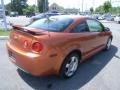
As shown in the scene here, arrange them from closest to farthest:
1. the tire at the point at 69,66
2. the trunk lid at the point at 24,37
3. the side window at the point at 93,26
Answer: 1. the trunk lid at the point at 24,37
2. the tire at the point at 69,66
3. the side window at the point at 93,26

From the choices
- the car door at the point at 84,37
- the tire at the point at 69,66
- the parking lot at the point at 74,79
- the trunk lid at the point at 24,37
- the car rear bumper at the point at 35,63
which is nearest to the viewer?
the car rear bumper at the point at 35,63

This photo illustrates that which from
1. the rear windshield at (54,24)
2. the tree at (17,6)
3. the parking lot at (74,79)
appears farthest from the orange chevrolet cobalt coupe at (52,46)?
the tree at (17,6)

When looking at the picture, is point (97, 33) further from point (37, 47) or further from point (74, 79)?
point (37, 47)

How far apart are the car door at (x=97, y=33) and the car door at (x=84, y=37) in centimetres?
18

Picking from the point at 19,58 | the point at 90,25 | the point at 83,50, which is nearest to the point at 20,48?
the point at 19,58

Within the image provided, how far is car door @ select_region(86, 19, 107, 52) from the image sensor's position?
18.4 ft

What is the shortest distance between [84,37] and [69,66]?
37.3 inches

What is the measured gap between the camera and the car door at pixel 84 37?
470 centimetres

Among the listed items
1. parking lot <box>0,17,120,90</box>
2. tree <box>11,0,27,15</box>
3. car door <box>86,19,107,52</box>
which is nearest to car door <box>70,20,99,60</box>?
car door <box>86,19,107,52</box>

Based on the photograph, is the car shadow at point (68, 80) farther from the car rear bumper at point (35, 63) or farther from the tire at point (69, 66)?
the car rear bumper at point (35, 63)

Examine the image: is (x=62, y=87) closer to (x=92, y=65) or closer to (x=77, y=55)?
(x=77, y=55)

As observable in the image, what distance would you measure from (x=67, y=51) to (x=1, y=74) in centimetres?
186

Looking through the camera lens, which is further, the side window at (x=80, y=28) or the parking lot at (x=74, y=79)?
the side window at (x=80, y=28)

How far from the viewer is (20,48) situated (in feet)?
13.5
